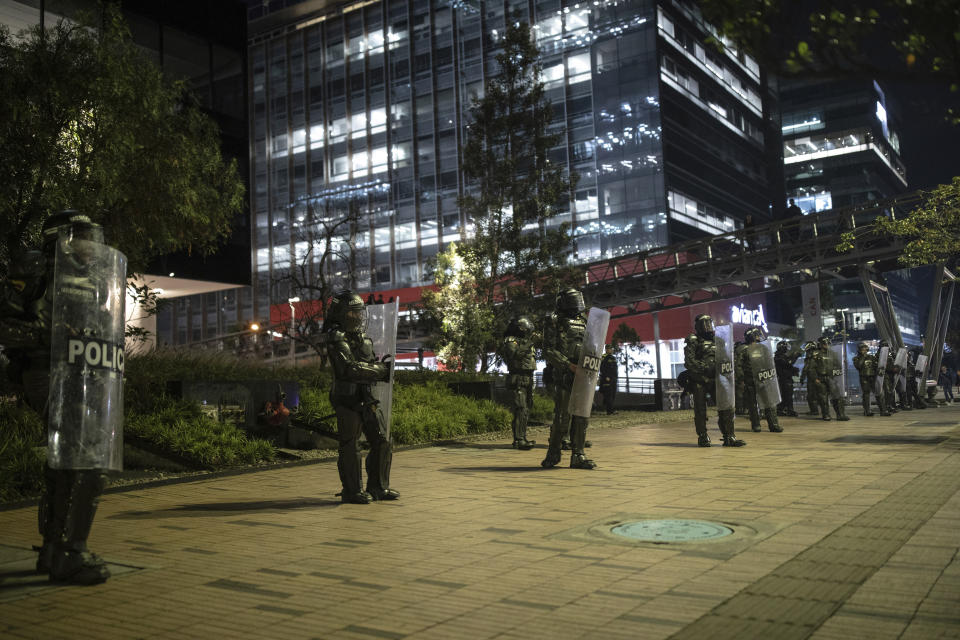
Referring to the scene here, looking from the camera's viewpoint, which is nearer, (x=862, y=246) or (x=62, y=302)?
(x=62, y=302)

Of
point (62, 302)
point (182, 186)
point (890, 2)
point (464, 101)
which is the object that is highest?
point (464, 101)

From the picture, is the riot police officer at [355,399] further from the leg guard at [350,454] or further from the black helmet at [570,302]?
the black helmet at [570,302]

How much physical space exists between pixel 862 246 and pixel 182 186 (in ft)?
78.4

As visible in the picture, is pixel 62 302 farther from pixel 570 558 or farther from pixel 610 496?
pixel 610 496

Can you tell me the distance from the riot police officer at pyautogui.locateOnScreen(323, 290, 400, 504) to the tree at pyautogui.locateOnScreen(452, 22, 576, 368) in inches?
653

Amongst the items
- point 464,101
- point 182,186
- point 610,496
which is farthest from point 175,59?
point 464,101

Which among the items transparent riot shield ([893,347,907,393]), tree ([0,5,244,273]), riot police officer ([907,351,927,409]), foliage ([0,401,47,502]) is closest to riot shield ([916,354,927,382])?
riot police officer ([907,351,927,409])

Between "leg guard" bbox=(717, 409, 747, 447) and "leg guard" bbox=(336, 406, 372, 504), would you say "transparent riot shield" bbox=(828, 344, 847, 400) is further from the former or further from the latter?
"leg guard" bbox=(336, 406, 372, 504)

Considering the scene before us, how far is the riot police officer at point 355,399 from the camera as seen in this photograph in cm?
791

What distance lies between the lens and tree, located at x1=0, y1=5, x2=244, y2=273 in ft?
40.8

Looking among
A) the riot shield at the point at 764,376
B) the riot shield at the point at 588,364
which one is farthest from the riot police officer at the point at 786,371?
the riot shield at the point at 588,364

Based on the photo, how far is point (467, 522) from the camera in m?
6.77

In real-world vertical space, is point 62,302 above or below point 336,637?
above

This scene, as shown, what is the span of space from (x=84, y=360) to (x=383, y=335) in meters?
3.93
